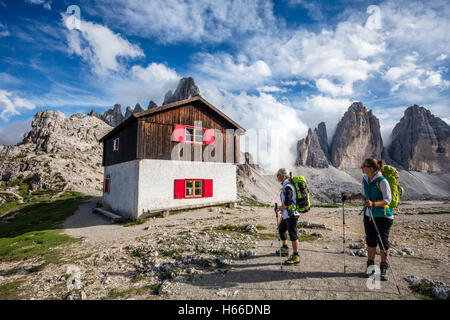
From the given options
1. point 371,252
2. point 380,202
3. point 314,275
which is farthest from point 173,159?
point 380,202

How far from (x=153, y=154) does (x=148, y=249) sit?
28.6ft

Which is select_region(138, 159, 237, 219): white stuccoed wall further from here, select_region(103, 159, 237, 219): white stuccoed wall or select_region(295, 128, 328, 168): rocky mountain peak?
select_region(295, 128, 328, 168): rocky mountain peak

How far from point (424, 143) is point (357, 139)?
34461 millimetres

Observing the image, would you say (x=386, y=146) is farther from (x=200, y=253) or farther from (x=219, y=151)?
(x=200, y=253)

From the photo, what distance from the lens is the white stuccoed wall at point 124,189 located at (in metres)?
14.4

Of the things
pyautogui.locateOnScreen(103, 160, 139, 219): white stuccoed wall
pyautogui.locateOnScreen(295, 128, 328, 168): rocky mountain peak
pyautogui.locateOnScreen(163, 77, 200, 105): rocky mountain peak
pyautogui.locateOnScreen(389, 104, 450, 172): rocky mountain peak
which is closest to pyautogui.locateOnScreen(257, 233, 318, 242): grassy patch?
pyautogui.locateOnScreen(103, 160, 139, 219): white stuccoed wall

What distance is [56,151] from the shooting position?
43.8 m

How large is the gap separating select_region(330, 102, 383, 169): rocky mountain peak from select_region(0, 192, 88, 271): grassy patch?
141 m

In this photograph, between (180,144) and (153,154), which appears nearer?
(153,154)

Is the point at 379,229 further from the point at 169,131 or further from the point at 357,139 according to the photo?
the point at 357,139

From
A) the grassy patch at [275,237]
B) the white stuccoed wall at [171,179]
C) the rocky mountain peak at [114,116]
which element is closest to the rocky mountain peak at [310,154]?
the rocky mountain peak at [114,116]

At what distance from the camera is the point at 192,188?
53.5ft
